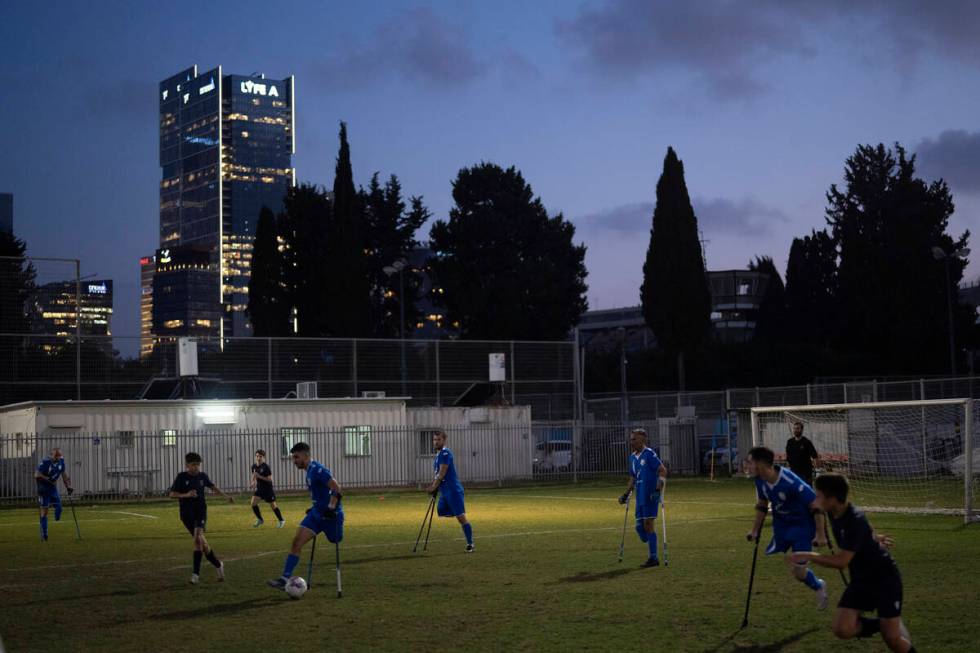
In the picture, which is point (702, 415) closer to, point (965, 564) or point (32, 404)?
point (32, 404)

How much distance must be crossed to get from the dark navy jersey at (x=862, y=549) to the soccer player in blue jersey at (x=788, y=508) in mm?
3034

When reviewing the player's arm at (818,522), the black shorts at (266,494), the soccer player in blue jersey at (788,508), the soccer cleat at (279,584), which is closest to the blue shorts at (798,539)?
the soccer player in blue jersey at (788,508)

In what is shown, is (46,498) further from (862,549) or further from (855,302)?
(855,302)

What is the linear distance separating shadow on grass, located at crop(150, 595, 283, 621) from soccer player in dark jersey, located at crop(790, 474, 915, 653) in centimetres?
734

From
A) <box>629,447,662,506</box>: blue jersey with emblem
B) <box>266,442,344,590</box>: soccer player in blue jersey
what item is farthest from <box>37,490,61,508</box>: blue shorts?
<box>629,447,662,506</box>: blue jersey with emblem

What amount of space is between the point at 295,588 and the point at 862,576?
7.56m

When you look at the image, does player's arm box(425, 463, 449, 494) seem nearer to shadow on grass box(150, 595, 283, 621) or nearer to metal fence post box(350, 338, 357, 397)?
shadow on grass box(150, 595, 283, 621)

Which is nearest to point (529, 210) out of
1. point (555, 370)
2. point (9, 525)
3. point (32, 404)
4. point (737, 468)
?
point (555, 370)

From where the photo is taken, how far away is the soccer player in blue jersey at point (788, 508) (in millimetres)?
11977

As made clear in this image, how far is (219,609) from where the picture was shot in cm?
1363

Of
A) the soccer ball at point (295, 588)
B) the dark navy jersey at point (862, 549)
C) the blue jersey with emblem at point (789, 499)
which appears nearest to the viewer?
the dark navy jersey at point (862, 549)

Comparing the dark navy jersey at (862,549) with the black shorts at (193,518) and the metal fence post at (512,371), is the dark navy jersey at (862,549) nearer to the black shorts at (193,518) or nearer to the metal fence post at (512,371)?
the black shorts at (193,518)

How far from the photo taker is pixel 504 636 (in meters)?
11.4

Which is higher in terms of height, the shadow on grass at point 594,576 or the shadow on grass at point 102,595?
the shadow on grass at point 102,595
